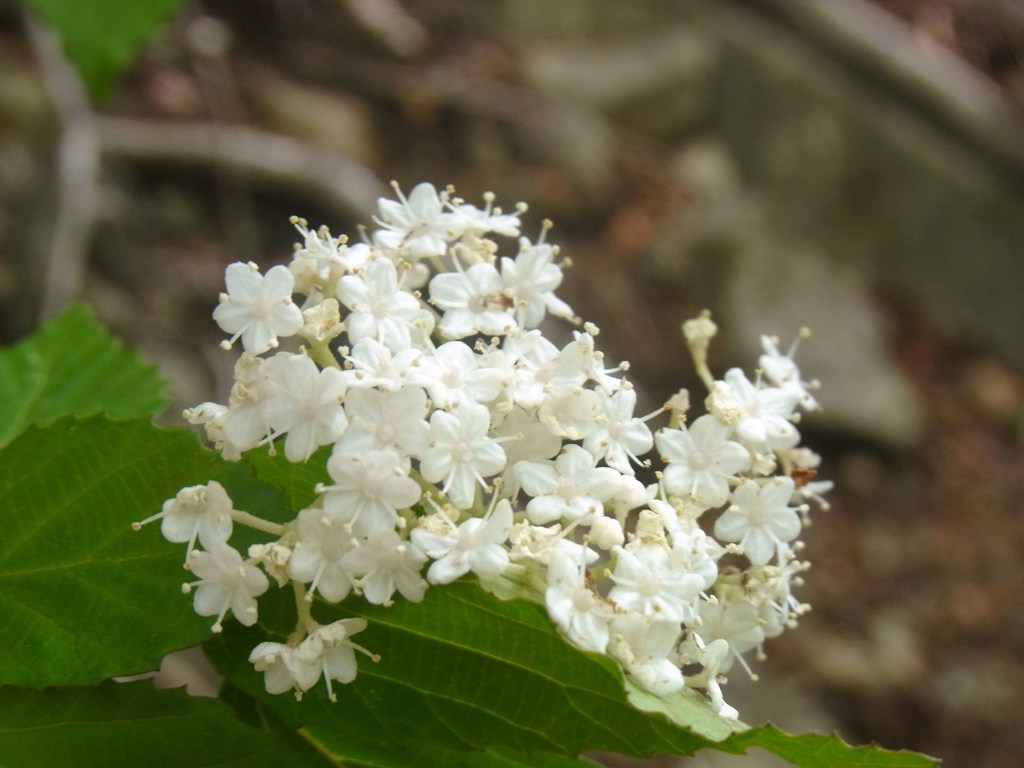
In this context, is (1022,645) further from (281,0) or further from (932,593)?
(281,0)

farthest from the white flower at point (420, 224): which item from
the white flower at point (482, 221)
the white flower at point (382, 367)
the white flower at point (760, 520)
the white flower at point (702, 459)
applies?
the white flower at point (760, 520)

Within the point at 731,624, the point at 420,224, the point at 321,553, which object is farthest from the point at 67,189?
the point at 731,624

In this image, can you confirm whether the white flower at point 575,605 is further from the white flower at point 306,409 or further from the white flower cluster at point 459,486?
the white flower at point 306,409

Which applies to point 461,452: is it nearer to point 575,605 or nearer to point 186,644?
point 575,605

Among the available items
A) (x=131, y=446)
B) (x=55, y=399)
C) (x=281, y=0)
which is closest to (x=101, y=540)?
(x=131, y=446)

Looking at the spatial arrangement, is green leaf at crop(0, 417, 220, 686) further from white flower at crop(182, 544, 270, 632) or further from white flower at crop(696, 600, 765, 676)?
white flower at crop(696, 600, 765, 676)

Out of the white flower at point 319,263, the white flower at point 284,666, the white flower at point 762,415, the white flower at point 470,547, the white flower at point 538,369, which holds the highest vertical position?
the white flower at point 762,415

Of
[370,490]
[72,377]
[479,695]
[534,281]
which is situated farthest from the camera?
[72,377]
